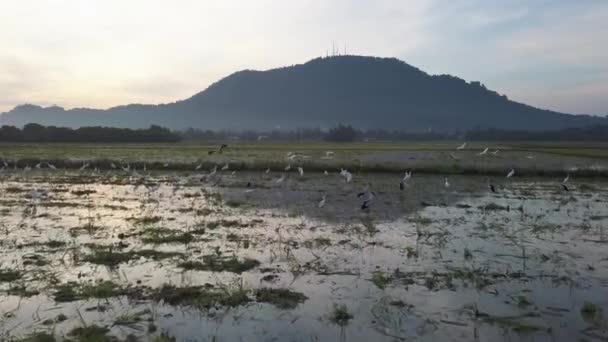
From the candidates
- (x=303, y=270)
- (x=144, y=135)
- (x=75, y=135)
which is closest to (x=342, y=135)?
(x=144, y=135)

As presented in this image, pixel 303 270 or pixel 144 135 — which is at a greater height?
pixel 144 135

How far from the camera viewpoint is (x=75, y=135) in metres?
76.7

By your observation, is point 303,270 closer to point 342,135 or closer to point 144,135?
point 144,135

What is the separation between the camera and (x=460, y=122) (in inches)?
7461

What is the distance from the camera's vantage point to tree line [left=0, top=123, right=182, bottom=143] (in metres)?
72.8

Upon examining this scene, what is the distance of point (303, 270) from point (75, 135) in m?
78.1

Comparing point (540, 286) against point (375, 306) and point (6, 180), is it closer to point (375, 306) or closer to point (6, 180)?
point (375, 306)

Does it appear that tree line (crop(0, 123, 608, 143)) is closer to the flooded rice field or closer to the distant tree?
the distant tree

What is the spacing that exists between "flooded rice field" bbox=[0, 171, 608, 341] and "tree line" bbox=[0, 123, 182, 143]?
6486cm

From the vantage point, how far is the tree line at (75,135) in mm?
72812

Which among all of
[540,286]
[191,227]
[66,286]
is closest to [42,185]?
[191,227]

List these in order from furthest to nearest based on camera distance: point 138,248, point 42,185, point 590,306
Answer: point 42,185
point 138,248
point 590,306

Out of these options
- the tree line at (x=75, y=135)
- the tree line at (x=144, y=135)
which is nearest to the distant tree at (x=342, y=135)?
the tree line at (x=144, y=135)

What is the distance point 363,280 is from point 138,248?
529 cm
